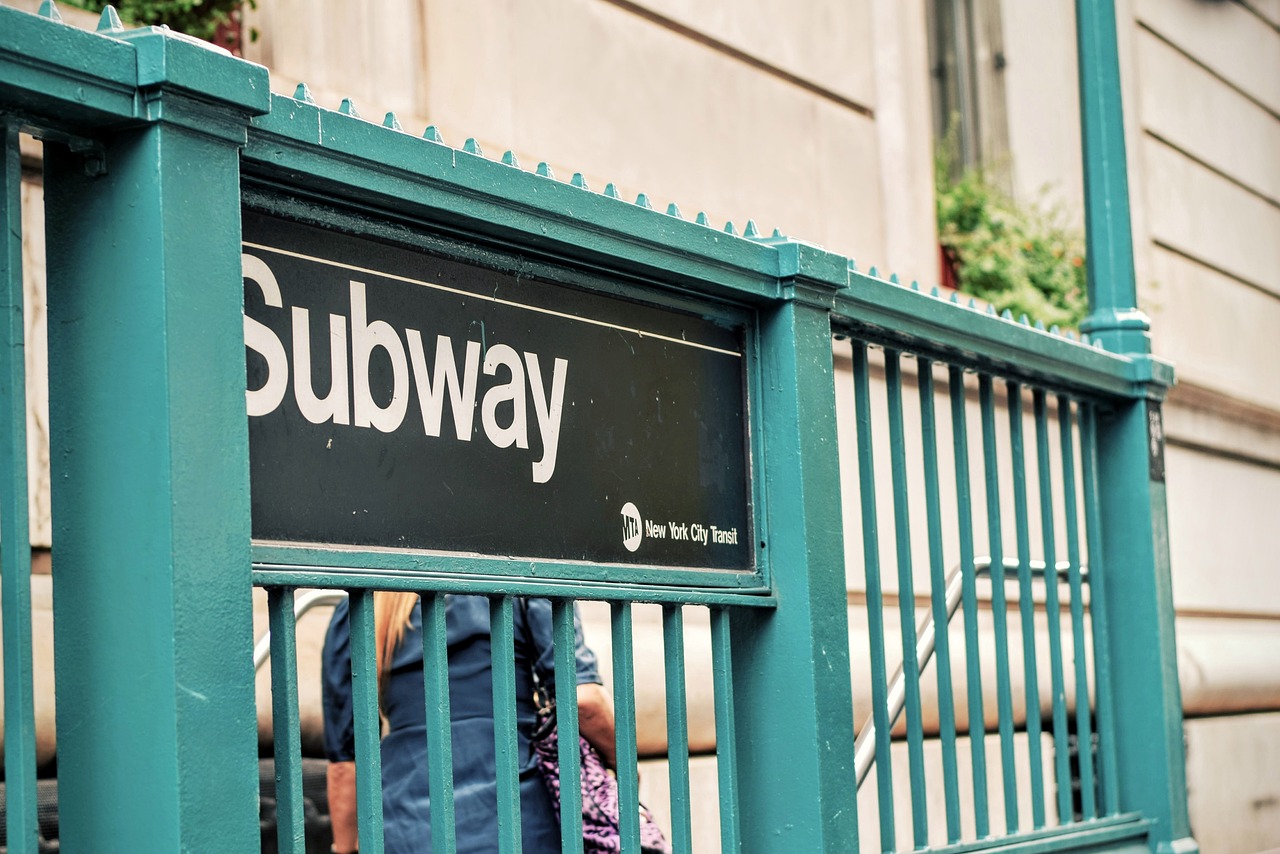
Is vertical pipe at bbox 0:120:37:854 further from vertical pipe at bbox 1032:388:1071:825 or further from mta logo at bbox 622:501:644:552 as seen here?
vertical pipe at bbox 1032:388:1071:825

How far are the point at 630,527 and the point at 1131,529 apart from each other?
214 centimetres

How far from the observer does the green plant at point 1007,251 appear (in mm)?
8453

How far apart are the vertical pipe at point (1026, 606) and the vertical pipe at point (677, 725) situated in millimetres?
1263

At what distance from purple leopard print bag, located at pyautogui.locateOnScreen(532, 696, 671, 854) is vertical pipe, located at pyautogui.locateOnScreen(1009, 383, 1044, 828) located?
0.89 m

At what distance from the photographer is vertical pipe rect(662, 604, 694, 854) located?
2.49 m

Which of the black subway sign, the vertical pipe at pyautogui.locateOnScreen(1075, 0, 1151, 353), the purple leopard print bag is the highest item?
the vertical pipe at pyautogui.locateOnScreen(1075, 0, 1151, 353)

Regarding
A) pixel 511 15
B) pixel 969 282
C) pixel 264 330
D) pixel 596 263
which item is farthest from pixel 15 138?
pixel 969 282

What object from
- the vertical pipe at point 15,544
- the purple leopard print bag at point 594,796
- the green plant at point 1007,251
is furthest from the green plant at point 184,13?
the green plant at point 1007,251

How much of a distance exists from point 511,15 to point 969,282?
11.3ft

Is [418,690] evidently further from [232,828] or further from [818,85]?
[818,85]

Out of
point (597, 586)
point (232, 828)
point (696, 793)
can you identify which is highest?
point (597, 586)

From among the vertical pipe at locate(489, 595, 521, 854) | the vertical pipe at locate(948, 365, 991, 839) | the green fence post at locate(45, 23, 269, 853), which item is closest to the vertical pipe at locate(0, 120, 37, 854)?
the green fence post at locate(45, 23, 269, 853)

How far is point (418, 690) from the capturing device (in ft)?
11.1

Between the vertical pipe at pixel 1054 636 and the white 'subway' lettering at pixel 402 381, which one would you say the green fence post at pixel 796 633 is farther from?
the vertical pipe at pixel 1054 636
